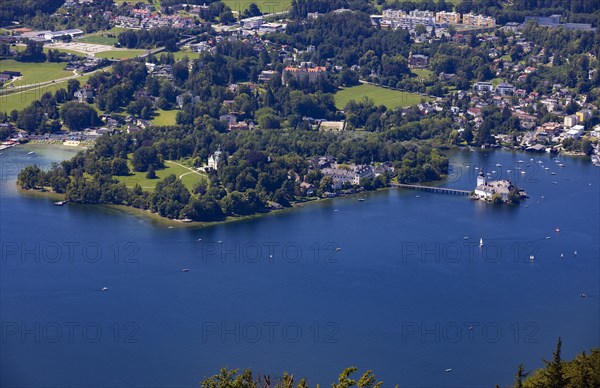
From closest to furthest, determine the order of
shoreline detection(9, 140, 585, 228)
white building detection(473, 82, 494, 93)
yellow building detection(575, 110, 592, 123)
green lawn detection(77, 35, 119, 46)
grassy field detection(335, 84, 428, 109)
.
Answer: shoreline detection(9, 140, 585, 228) < yellow building detection(575, 110, 592, 123) < grassy field detection(335, 84, 428, 109) < white building detection(473, 82, 494, 93) < green lawn detection(77, 35, 119, 46)

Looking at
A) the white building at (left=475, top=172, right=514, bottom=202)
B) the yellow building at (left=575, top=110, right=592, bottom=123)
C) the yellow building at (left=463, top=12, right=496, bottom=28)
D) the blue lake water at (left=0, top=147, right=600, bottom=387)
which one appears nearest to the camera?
the blue lake water at (left=0, top=147, right=600, bottom=387)

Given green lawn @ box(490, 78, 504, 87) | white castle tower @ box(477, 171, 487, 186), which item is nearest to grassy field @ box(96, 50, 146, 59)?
green lawn @ box(490, 78, 504, 87)

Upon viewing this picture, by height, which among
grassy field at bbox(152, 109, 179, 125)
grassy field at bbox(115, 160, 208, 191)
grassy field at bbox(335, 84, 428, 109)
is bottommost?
grassy field at bbox(115, 160, 208, 191)

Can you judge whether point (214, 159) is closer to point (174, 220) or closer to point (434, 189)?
point (174, 220)

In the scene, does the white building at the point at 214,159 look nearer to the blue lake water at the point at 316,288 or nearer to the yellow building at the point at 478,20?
the blue lake water at the point at 316,288

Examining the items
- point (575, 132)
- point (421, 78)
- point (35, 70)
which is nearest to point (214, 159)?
point (575, 132)

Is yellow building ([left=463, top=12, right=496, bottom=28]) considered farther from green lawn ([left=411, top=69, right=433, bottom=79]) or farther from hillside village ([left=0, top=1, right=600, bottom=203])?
green lawn ([left=411, top=69, right=433, bottom=79])

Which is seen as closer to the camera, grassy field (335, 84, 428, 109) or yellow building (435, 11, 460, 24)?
grassy field (335, 84, 428, 109)
